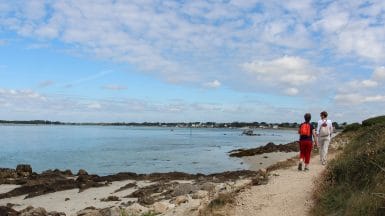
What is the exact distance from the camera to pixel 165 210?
13.3m

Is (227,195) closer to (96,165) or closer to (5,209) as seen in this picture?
(5,209)

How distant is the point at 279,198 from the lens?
11.0 metres

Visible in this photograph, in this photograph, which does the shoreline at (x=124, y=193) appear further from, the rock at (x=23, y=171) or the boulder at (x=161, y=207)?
the rock at (x=23, y=171)

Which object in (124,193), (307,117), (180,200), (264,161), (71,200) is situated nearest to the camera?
(180,200)

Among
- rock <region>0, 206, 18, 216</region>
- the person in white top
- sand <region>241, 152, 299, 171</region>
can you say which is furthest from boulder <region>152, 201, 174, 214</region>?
sand <region>241, 152, 299, 171</region>

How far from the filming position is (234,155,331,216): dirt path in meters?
10.1

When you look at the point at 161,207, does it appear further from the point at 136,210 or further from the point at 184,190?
the point at 184,190

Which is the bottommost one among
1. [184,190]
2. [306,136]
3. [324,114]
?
[184,190]

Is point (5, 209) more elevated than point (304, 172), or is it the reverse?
point (304, 172)

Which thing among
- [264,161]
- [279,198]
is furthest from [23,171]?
[279,198]

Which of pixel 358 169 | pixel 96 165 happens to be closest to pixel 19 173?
pixel 96 165

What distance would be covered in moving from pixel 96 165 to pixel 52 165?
3975 millimetres

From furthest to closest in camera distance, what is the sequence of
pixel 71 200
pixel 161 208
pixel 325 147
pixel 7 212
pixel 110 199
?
pixel 71 200, pixel 110 199, pixel 325 147, pixel 7 212, pixel 161 208

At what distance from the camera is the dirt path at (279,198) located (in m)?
10.1
